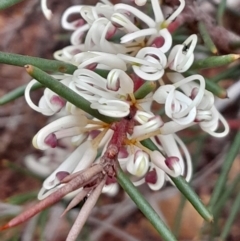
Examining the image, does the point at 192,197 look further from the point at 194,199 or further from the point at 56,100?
the point at 56,100

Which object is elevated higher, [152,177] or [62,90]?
[62,90]

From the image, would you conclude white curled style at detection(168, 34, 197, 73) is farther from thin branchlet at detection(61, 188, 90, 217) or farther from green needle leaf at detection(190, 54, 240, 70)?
thin branchlet at detection(61, 188, 90, 217)

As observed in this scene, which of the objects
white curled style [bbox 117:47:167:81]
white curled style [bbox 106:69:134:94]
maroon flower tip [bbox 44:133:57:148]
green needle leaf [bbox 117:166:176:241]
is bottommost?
green needle leaf [bbox 117:166:176:241]

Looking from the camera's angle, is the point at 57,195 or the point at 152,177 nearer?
the point at 57,195

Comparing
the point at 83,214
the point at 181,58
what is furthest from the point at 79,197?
the point at 181,58

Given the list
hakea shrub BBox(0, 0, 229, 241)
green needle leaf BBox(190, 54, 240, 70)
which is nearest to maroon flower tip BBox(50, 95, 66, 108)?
hakea shrub BBox(0, 0, 229, 241)

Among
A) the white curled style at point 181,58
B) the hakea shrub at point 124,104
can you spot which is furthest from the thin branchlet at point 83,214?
the white curled style at point 181,58
